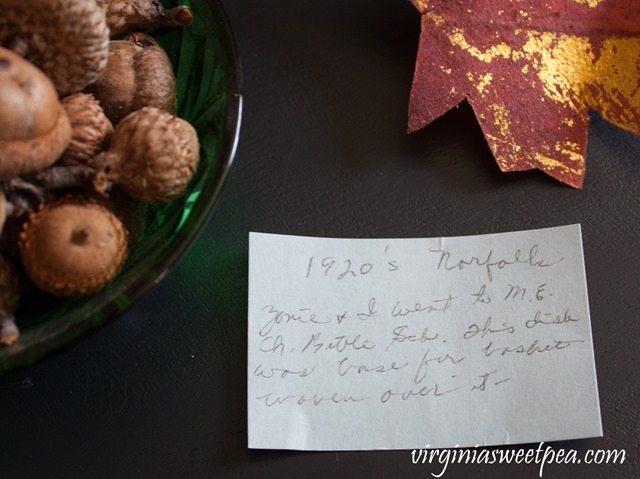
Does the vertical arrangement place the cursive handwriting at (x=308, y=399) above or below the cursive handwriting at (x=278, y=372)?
below

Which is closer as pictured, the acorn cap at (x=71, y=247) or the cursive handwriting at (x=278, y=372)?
the acorn cap at (x=71, y=247)

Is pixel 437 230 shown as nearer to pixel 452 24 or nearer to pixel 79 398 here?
pixel 452 24

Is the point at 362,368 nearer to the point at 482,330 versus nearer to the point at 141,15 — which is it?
the point at 482,330

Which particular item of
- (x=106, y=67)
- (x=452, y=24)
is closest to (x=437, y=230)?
(x=452, y=24)

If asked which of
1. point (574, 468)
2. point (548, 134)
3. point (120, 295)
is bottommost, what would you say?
point (574, 468)

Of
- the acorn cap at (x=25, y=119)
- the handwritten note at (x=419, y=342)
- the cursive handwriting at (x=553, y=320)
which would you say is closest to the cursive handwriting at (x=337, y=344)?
the handwritten note at (x=419, y=342)

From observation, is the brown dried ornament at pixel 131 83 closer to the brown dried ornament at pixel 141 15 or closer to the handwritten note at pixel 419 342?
the brown dried ornament at pixel 141 15

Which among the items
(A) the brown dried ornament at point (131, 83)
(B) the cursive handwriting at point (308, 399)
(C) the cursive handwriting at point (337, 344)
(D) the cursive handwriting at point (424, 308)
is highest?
(A) the brown dried ornament at point (131, 83)
